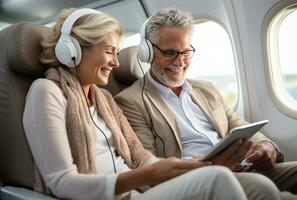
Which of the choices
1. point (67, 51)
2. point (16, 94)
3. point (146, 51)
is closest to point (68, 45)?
point (67, 51)

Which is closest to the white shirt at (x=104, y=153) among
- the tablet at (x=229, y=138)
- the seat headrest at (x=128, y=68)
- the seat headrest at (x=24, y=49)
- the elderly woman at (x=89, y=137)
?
the elderly woman at (x=89, y=137)

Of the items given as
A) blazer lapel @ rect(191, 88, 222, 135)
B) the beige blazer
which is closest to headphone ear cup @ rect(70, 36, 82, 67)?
the beige blazer

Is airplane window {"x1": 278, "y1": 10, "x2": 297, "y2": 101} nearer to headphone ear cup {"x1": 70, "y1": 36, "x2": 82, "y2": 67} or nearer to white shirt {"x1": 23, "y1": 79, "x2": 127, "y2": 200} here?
headphone ear cup {"x1": 70, "y1": 36, "x2": 82, "y2": 67}

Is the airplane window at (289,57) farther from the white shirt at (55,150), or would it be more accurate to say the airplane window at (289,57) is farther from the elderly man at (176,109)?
the white shirt at (55,150)

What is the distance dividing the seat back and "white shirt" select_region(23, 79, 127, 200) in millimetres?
107

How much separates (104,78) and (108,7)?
197 centimetres

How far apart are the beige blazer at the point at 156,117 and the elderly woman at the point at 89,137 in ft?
0.39

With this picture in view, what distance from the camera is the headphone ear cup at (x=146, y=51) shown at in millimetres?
1908

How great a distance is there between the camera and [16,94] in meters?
1.47

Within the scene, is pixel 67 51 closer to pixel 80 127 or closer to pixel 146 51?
pixel 80 127

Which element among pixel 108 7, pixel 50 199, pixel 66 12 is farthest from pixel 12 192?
pixel 108 7

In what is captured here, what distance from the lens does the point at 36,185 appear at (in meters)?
1.35

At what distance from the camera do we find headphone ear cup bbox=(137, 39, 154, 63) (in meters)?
1.91

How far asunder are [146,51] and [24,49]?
2.19ft
